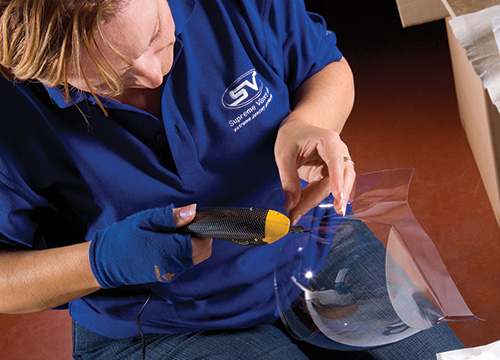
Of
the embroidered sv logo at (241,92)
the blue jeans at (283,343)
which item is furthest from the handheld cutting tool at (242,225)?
the embroidered sv logo at (241,92)

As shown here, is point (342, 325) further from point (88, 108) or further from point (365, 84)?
point (365, 84)

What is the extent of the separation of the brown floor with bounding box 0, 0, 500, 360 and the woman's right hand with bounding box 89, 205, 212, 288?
854mm

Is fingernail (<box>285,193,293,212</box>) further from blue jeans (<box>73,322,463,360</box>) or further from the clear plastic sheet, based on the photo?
blue jeans (<box>73,322,463,360</box>)

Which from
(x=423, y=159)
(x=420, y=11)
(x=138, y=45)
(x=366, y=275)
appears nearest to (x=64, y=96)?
(x=138, y=45)

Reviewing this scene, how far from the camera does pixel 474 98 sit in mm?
1482

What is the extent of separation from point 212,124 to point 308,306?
1.09 ft

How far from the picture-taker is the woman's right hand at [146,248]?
2.66 ft

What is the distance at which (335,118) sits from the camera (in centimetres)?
106

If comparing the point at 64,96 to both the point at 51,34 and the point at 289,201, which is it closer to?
the point at 51,34

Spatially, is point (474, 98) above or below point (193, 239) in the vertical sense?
below

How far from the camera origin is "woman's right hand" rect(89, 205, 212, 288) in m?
0.81

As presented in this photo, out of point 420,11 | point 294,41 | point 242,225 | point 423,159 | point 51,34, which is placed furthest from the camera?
point 423,159

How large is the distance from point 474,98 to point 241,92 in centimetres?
81

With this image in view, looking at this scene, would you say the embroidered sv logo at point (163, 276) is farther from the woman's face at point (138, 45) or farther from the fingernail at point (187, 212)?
the woman's face at point (138, 45)
